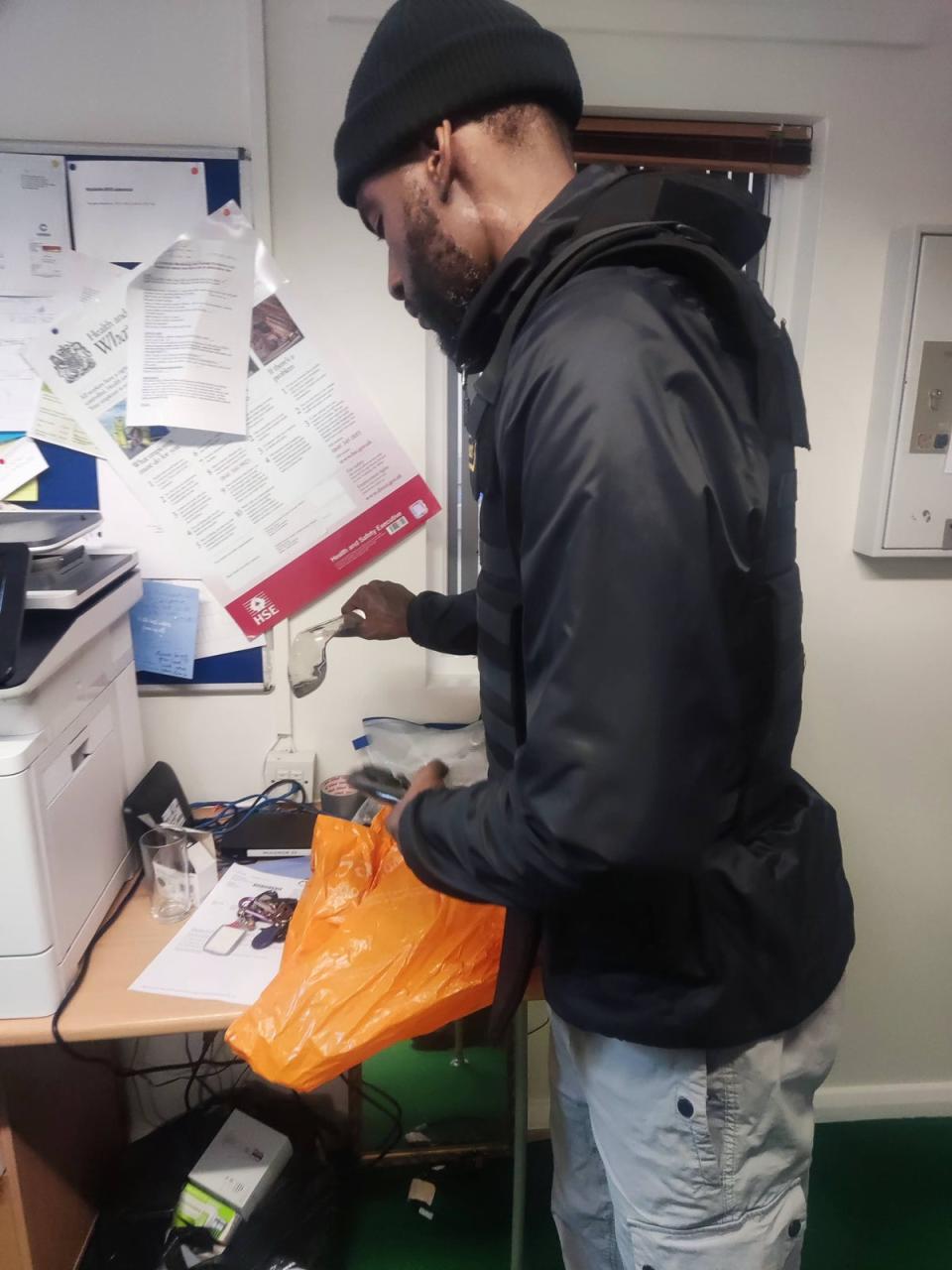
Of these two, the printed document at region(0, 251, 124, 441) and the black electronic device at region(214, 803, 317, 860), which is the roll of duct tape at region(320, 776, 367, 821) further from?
the printed document at region(0, 251, 124, 441)

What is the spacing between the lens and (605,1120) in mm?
931

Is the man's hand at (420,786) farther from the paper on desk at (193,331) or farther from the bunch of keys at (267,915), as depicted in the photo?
the paper on desk at (193,331)

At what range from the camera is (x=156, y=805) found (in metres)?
1.46

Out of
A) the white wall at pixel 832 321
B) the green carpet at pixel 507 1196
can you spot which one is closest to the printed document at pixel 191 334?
the white wall at pixel 832 321

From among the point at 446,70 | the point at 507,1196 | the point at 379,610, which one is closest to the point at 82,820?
the point at 379,610

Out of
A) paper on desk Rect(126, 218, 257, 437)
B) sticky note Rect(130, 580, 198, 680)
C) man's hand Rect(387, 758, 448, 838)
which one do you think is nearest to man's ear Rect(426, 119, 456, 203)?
man's hand Rect(387, 758, 448, 838)

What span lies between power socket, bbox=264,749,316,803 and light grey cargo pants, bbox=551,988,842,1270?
0.82 m

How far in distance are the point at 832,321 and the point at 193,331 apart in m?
1.19

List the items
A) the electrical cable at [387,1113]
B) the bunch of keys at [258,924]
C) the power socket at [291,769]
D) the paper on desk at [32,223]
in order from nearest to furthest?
1. the bunch of keys at [258,924]
2. the paper on desk at [32,223]
3. the power socket at [291,769]
4. the electrical cable at [387,1113]

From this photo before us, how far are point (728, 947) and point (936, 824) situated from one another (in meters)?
1.25

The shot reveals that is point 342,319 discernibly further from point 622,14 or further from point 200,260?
point 622,14

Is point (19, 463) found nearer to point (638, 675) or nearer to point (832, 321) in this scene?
point (638, 675)

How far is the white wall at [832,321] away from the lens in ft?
4.62

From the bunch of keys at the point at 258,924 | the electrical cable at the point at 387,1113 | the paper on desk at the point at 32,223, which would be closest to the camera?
the bunch of keys at the point at 258,924
